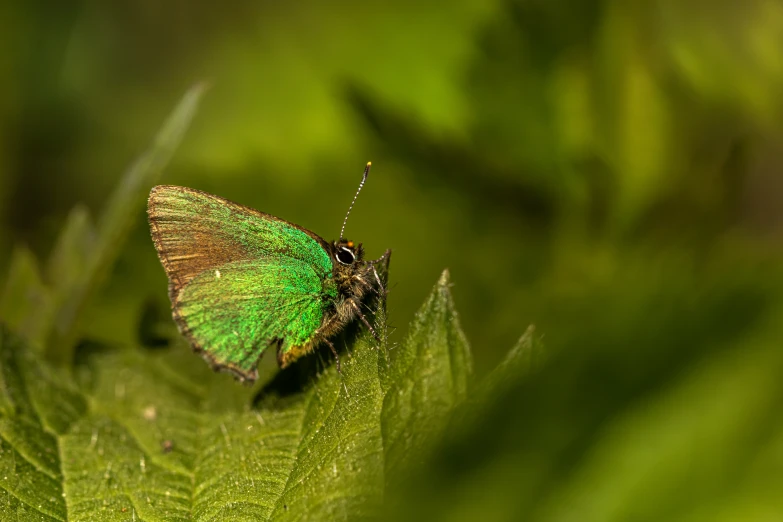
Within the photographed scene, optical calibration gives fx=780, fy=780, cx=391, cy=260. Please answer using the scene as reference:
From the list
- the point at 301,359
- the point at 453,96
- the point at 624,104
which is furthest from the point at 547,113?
the point at 301,359

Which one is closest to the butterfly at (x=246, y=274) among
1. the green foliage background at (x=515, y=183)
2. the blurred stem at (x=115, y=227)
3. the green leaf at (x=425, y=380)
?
the blurred stem at (x=115, y=227)

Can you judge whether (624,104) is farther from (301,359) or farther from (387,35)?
(387,35)

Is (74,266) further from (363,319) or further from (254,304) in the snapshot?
(363,319)

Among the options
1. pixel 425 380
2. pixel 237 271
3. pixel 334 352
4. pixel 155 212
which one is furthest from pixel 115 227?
pixel 425 380

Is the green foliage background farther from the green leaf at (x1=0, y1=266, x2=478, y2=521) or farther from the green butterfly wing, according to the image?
the green butterfly wing

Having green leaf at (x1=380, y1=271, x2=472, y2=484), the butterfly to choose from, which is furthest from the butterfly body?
green leaf at (x1=380, y1=271, x2=472, y2=484)

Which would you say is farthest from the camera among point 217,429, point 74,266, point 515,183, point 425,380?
point 515,183

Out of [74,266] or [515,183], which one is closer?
[74,266]
